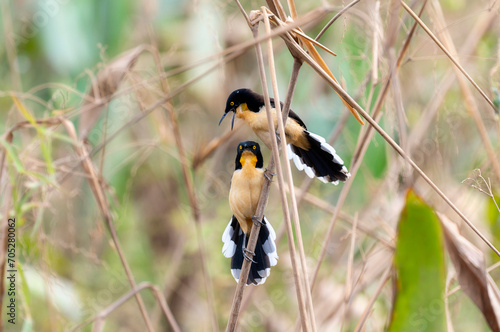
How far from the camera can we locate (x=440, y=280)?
3.93ft

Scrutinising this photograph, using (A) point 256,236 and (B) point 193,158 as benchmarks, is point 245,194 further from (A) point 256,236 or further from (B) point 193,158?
(B) point 193,158

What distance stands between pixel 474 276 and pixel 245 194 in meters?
0.96

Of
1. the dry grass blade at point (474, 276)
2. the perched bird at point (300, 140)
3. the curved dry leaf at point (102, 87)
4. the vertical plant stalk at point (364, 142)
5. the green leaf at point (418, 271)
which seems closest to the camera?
the green leaf at point (418, 271)

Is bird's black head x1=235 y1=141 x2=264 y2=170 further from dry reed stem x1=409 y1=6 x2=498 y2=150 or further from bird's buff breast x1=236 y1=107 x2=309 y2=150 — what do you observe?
dry reed stem x1=409 y1=6 x2=498 y2=150

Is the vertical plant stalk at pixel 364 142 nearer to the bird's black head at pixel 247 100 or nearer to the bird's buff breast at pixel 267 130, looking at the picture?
the bird's buff breast at pixel 267 130

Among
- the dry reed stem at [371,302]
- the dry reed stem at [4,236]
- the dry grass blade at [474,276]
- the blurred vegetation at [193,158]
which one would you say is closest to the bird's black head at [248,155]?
the blurred vegetation at [193,158]

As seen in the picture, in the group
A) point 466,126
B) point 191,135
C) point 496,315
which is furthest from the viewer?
point 191,135

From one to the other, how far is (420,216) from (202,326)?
3433 mm

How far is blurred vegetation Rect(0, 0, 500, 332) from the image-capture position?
2719 millimetres

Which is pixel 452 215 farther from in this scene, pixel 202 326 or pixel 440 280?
pixel 202 326

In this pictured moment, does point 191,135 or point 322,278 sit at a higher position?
point 191,135

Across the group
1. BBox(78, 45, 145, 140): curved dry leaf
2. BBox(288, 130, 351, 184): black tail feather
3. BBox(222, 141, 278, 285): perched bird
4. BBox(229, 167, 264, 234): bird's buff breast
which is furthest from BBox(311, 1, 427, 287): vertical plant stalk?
BBox(78, 45, 145, 140): curved dry leaf

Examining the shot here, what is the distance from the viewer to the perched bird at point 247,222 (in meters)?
2.05

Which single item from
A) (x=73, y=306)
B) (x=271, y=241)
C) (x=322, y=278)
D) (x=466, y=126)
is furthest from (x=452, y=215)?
(x=73, y=306)
